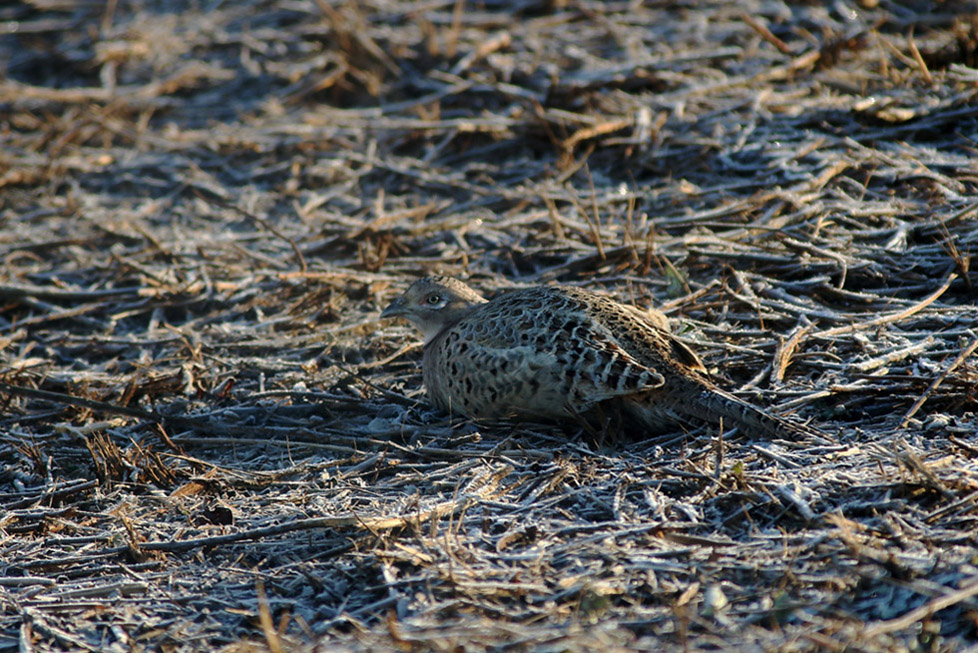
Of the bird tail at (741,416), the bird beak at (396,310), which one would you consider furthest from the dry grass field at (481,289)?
the bird beak at (396,310)

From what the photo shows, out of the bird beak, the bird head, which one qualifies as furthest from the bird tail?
the bird beak

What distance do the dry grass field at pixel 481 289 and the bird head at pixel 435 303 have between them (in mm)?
279

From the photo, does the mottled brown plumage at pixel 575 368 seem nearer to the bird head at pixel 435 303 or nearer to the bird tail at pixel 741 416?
the bird tail at pixel 741 416

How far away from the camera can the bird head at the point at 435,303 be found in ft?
16.6

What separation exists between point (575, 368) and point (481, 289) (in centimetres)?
174

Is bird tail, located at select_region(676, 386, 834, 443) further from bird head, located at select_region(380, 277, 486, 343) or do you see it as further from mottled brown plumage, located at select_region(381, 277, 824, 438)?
bird head, located at select_region(380, 277, 486, 343)

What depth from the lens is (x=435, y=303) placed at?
5102 millimetres

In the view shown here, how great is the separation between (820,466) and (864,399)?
2.08 feet

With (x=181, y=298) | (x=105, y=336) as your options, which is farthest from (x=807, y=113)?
(x=105, y=336)

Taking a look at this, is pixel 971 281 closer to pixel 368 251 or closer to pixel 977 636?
pixel 977 636

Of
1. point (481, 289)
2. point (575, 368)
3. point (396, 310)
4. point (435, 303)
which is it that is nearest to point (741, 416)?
point (575, 368)

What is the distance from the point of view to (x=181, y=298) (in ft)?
20.2

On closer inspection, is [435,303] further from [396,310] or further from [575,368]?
[575,368]

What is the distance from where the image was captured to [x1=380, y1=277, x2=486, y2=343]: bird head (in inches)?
200
